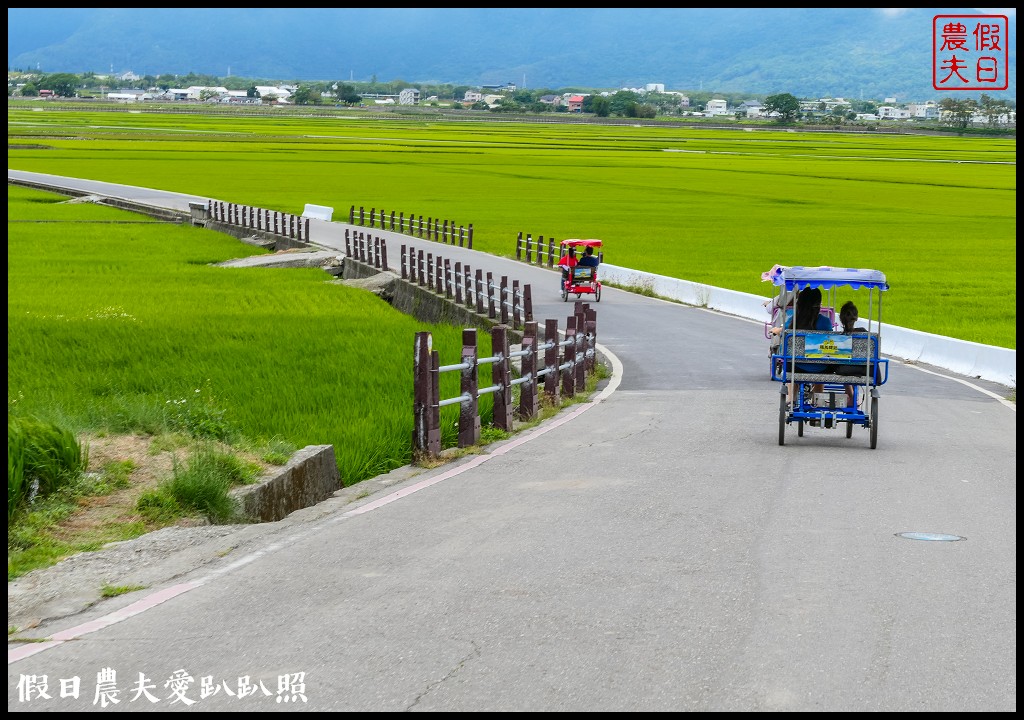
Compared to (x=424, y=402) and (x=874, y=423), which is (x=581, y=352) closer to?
(x=874, y=423)

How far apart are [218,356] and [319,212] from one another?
46.7 meters

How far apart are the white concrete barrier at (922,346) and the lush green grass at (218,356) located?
305 inches

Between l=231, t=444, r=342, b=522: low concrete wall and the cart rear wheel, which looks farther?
the cart rear wheel

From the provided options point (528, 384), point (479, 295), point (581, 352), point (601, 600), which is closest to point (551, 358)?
point (528, 384)

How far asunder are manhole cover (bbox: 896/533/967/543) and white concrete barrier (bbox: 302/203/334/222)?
56.6 metres

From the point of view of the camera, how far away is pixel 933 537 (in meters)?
10.2

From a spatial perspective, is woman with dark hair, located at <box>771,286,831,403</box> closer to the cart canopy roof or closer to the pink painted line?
the cart canopy roof

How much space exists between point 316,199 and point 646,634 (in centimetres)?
7193

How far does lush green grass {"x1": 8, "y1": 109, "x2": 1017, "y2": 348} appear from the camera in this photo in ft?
154

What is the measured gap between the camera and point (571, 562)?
916cm

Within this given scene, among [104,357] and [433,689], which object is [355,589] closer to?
[433,689]

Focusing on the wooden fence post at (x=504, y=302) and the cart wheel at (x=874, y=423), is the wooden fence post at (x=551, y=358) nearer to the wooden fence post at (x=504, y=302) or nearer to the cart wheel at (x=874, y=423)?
the cart wheel at (x=874, y=423)

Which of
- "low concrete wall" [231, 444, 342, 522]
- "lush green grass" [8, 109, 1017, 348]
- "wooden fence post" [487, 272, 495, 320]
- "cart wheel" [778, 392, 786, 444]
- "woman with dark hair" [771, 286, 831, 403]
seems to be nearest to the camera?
"low concrete wall" [231, 444, 342, 522]

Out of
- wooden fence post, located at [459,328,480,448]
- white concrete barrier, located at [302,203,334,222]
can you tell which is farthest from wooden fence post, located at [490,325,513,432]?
white concrete barrier, located at [302,203,334,222]
